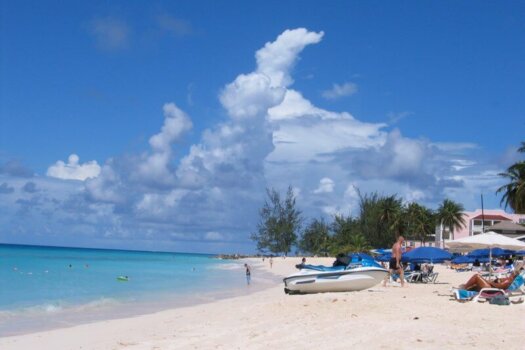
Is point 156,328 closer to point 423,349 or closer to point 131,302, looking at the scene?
point 423,349

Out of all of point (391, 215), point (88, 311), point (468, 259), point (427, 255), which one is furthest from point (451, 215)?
point (88, 311)

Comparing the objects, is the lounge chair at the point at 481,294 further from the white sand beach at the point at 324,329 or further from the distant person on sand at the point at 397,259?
the distant person on sand at the point at 397,259

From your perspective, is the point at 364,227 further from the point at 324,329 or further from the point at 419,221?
the point at 324,329

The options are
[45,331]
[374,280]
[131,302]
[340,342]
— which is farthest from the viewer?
[131,302]

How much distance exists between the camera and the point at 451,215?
74.5 metres

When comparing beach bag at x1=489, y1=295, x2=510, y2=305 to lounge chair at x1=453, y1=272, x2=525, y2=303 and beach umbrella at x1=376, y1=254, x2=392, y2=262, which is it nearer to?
lounge chair at x1=453, y1=272, x2=525, y2=303

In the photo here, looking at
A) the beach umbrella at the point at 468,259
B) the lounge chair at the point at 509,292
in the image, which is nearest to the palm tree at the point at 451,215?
the beach umbrella at the point at 468,259

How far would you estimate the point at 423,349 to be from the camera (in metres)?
7.81

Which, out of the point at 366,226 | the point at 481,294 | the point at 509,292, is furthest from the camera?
the point at 366,226

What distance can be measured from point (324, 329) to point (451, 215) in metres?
68.4

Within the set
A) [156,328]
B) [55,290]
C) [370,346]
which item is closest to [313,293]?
[156,328]

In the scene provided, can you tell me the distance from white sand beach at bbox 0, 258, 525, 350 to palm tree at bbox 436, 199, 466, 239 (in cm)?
6326

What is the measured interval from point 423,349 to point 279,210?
70.9m

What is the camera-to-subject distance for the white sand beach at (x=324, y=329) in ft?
28.3
